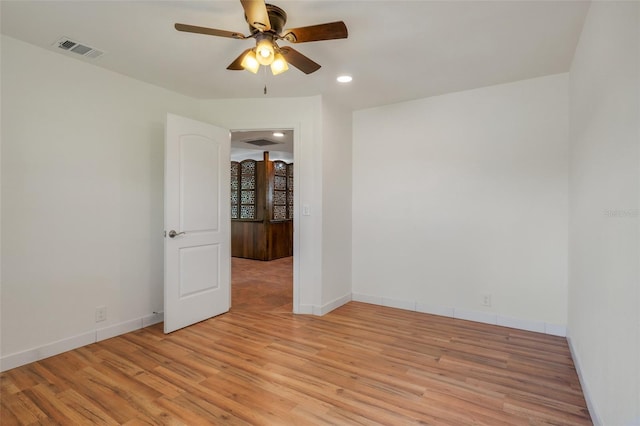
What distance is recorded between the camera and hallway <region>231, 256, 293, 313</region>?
159 inches

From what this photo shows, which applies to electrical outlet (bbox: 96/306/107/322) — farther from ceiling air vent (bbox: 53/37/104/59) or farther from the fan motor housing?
the fan motor housing

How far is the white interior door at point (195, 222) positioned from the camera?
10.3ft

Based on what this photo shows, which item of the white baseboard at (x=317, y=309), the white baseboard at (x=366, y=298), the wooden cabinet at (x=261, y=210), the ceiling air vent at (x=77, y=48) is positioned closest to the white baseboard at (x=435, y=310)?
the white baseboard at (x=366, y=298)

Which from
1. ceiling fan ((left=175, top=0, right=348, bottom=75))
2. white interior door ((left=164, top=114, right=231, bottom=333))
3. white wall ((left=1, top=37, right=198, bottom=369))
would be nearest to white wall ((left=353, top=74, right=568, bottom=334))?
white interior door ((left=164, top=114, right=231, bottom=333))

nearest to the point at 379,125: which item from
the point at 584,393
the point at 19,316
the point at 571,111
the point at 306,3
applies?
the point at 571,111

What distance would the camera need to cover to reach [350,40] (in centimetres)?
238

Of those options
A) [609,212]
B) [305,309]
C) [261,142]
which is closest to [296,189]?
[305,309]

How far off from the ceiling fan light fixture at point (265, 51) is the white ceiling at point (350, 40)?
258 millimetres

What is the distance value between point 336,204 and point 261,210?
383 centimetres

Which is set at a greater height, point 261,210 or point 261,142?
point 261,142

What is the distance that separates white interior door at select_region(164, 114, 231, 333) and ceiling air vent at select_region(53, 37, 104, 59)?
0.72 m

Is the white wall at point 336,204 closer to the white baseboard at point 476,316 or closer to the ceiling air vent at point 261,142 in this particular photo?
the white baseboard at point 476,316

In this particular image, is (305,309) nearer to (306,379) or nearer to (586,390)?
(306,379)

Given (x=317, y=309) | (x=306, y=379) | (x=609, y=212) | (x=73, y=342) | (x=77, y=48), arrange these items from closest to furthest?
(x=609, y=212), (x=306, y=379), (x=77, y=48), (x=73, y=342), (x=317, y=309)
